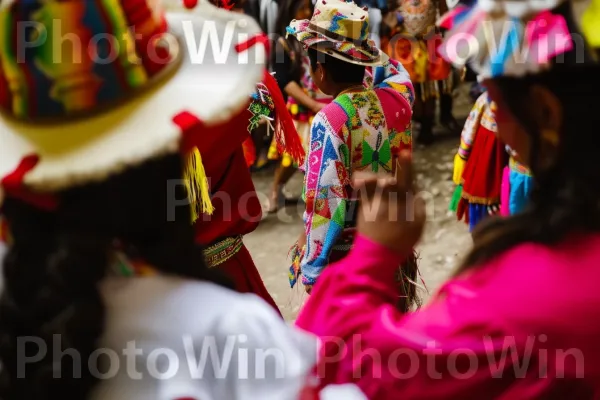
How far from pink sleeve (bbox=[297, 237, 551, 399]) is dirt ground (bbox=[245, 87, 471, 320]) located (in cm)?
191

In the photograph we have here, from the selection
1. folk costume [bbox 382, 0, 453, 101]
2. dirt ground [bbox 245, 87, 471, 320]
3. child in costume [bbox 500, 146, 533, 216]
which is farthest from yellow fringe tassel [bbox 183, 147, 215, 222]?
folk costume [bbox 382, 0, 453, 101]

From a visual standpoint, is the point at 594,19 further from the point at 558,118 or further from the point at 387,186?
the point at 387,186

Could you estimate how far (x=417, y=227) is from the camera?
1273mm

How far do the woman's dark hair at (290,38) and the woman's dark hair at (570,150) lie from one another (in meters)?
3.64

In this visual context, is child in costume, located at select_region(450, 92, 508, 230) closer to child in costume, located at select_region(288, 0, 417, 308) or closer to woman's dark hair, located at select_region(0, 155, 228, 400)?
child in costume, located at select_region(288, 0, 417, 308)

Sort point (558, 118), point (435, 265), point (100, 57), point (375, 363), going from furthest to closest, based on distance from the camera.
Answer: point (435, 265), point (375, 363), point (558, 118), point (100, 57)

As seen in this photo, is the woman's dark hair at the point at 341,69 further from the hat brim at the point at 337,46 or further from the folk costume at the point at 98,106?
the folk costume at the point at 98,106

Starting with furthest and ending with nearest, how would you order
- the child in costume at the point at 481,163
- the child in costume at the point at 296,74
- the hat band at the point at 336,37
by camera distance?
1. the child in costume at the point at 296,74
2. the child in costume at the point at 481,163
3. the hat band at the point at 336,37

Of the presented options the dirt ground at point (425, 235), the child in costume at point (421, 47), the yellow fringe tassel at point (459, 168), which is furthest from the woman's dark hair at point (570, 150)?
the child in costume at point (421, 47)

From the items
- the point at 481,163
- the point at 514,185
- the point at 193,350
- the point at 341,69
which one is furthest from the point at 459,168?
the point at 193,350

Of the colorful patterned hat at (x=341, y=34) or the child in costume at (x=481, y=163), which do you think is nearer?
the colorful patterned hat at (x=341, y=34)

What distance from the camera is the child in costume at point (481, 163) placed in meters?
2.81

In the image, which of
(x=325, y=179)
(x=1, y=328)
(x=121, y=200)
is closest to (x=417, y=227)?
(x=121, y=200)

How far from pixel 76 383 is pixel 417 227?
25.6 inches
